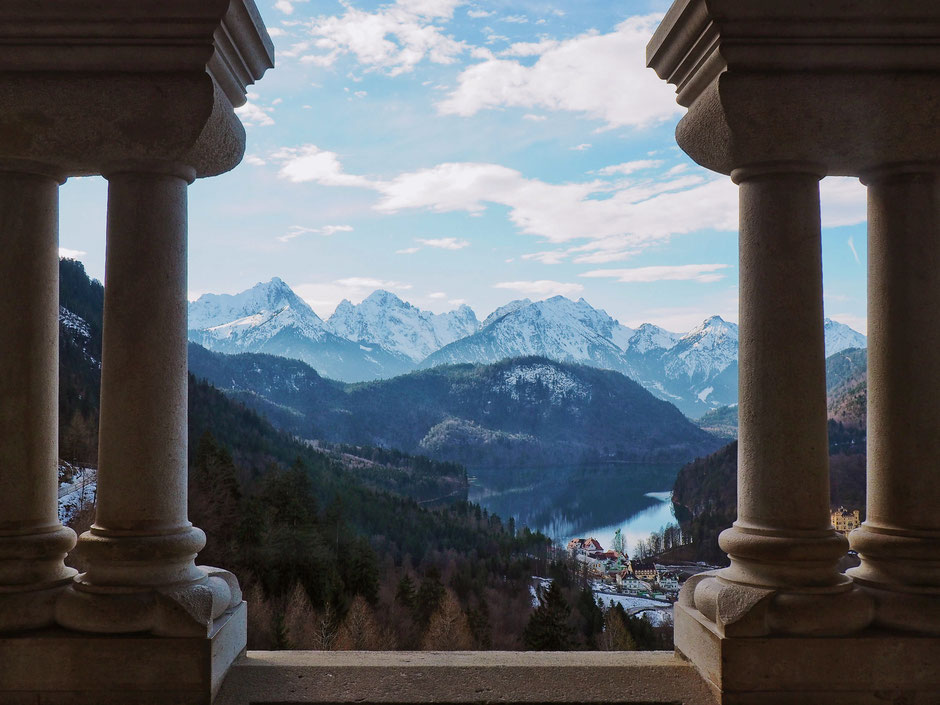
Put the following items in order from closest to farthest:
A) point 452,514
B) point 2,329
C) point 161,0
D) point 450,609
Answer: point 161,0, point 2,329, point 450,609, point 452,514

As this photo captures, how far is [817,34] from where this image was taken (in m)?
8.12

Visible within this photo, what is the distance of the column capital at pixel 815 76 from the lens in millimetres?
8078

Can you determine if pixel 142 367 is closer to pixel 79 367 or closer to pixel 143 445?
pixel 143 445

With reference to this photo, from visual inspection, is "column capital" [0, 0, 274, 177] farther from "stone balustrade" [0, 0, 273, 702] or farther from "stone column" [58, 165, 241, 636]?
"stone column" [58, 165, 241, 636]

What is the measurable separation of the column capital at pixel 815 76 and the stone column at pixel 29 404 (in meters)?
7.58

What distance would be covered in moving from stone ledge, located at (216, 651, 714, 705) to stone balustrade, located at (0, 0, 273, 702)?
0.59 m

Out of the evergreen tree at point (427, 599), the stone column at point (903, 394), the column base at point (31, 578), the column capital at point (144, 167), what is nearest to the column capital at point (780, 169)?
the stone column at point (903, 394)

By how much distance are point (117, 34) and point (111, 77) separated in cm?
45

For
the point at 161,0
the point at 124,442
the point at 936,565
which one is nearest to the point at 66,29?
the point at 161,0

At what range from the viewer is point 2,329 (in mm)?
8602

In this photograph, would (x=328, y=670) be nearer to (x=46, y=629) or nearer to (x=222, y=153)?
(x=46, y=629)

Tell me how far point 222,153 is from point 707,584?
7.34m

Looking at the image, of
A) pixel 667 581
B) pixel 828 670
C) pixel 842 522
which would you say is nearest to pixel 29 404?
pixel 828 670

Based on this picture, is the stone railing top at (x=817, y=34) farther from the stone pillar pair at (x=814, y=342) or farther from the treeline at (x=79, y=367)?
the treeline at (x=79, y=367)
